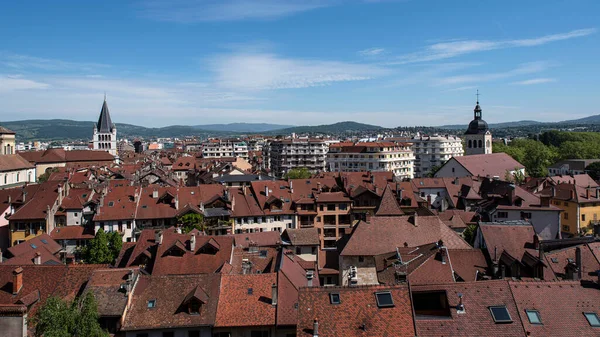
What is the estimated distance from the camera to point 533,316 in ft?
80.0

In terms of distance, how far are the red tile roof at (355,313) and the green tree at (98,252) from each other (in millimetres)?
33113

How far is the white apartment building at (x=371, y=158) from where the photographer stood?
446 ft

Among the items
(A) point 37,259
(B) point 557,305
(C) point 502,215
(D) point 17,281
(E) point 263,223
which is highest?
(B) point 557,305

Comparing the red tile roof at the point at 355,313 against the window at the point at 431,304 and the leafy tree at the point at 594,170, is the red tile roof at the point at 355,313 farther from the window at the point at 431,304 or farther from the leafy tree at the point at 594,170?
the leafy tree at the point at 594,170

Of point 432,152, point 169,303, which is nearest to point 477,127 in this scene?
point 432,152

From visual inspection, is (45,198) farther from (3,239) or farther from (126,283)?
(126,283)

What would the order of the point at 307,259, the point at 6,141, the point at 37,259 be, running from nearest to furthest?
the point at 37,259 → the point at 307,259 → the point at 6,141

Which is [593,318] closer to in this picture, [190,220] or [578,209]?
[190,220]

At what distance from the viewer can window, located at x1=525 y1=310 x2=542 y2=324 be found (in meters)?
24.2

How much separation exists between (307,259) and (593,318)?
30.6 metres

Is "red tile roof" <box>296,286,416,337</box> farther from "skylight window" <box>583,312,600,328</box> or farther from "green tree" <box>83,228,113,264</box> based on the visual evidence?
"green tree" <box>83,228,113,264</box>

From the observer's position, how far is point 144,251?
44.0m

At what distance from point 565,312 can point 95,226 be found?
5228 cm

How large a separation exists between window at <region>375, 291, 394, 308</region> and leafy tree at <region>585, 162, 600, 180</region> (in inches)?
4461
